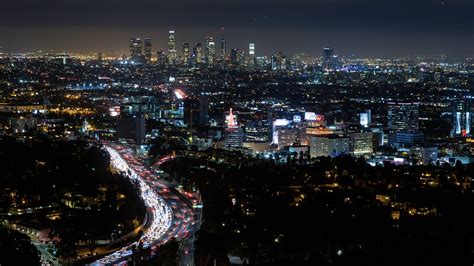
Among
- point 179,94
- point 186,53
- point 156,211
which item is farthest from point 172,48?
point 156,211

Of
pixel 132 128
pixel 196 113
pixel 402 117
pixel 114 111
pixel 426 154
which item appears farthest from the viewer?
pixel 114 111

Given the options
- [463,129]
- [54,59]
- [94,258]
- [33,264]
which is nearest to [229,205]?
[94,258]

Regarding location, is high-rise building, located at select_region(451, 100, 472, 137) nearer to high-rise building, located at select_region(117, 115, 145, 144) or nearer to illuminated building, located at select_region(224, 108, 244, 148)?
illuminated building, located at select_region(224, 108, 244, 148)

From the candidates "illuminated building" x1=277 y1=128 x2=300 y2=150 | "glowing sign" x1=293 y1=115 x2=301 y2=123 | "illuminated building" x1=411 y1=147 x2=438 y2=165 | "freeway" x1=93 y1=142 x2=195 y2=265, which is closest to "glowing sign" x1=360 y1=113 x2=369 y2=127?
"glowing sign" x1=293 y1=115 x2=301 y2=123

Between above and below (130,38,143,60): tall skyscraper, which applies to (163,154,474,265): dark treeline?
below

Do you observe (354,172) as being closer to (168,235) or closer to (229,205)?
(229,205)

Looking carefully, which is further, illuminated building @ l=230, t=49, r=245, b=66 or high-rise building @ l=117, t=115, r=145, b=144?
illuminated building @ l=230, t=49, r=245, b=66

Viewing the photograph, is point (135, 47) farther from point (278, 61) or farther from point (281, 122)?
point (281, 122)
